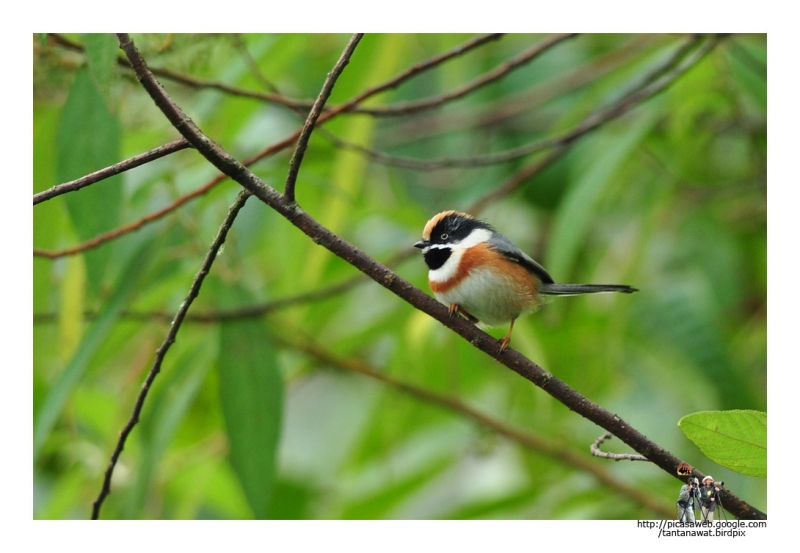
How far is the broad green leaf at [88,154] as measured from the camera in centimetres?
164

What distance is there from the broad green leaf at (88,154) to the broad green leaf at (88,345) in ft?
0.53

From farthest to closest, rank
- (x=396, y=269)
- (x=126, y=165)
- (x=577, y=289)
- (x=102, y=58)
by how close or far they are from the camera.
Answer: (x=396, y=269)
(x=577, y=289)
(x=102, y=58)
(x=126, y=165)

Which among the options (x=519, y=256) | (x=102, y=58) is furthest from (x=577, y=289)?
(x=102, y=58)

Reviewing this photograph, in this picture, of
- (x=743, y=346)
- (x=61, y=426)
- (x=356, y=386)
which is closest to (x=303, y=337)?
(x=61, y=426)

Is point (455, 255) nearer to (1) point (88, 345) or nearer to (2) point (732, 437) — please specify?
(2) point (732, 437)

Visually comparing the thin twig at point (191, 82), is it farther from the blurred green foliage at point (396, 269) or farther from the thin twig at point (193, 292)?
the thin twig at point (193, 292)

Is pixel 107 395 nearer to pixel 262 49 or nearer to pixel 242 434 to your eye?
pixel 242 434

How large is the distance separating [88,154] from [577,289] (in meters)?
0.99

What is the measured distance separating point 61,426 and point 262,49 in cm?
132

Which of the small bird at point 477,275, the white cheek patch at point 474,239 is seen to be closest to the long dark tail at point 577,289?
the small bird at point 477,275

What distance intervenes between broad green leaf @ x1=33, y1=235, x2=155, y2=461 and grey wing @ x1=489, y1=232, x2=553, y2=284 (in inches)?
33.3

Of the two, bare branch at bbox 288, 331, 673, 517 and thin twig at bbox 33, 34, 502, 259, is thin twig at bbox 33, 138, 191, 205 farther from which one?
bare branch at bbox 288, 331, 673, 517

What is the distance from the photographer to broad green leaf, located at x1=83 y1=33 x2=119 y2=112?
A: 1283 millimetres

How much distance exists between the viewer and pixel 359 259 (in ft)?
3.34
